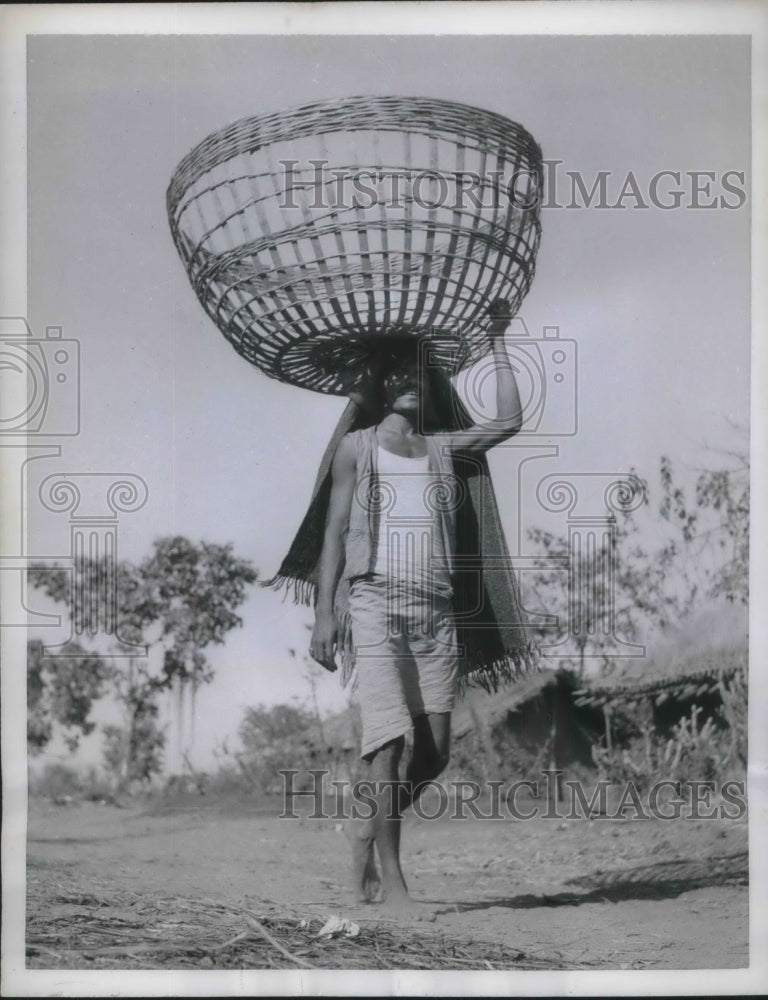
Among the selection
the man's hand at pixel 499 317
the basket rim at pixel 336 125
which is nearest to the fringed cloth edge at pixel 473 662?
the man's hand at pixel 499 317

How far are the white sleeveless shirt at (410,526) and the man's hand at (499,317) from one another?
0.42 metres

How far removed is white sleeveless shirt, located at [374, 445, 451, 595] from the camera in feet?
12.7

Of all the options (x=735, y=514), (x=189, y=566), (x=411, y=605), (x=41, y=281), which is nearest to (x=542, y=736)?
(x=411, y=605)

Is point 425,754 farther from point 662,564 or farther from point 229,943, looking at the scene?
point 662,564

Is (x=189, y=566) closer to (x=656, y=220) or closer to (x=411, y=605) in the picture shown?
(x=411, y=605)

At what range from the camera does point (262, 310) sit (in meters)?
3.74

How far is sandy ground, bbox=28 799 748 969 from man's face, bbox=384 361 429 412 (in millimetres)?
1239

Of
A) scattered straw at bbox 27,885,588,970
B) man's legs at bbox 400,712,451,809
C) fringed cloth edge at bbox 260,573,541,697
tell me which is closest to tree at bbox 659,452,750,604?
fringed cloth edge at bbox 260,573,541,697

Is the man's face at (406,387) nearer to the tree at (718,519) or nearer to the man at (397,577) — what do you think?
the man at (397,577)

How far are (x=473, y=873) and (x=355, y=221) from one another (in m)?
1.94

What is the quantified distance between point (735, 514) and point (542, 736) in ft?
2.93

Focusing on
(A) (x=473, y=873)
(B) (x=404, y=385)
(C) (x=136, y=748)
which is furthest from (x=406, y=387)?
(A) (x=473, y=873)

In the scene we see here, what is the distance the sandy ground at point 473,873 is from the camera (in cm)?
379

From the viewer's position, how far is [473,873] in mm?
3855
